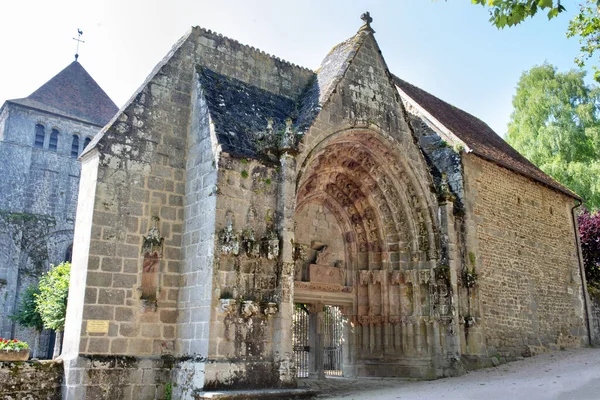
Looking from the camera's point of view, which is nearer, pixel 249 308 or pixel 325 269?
pixel 249 308

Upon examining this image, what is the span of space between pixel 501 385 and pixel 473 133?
923 cm

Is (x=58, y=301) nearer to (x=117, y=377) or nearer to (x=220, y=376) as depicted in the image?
(x=117, y=377)

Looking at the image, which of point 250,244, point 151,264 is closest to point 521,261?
point 250,244

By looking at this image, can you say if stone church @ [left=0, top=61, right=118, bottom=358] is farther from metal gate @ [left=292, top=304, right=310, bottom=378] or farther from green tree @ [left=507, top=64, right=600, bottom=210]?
green tree @ [left=507, top=64, right=600, bottom=210]

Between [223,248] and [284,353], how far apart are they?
1.88m

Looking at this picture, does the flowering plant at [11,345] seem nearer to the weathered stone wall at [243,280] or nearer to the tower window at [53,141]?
the weathered stone wall at [243,280]

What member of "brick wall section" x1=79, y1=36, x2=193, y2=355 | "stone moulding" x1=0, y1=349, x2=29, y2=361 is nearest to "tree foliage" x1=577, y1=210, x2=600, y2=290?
"brick wall section" x1=79, y1=36, x2=193, y2=355

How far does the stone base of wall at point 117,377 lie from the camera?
809 cm

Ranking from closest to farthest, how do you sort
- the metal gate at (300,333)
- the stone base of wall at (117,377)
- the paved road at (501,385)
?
the paved road at (501,385)
the stone base of wall at (117,377)
the metal gate at (300,333)

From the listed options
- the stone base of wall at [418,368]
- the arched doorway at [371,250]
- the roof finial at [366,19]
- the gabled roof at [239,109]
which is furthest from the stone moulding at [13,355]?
the roof finial at [366,19]

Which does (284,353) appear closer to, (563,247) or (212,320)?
(212,320)

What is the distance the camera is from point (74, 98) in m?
29.0

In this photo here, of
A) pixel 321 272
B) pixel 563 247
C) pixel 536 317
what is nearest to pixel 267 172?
pixel 321 272

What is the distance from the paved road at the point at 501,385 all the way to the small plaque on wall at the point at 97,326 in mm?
3645
